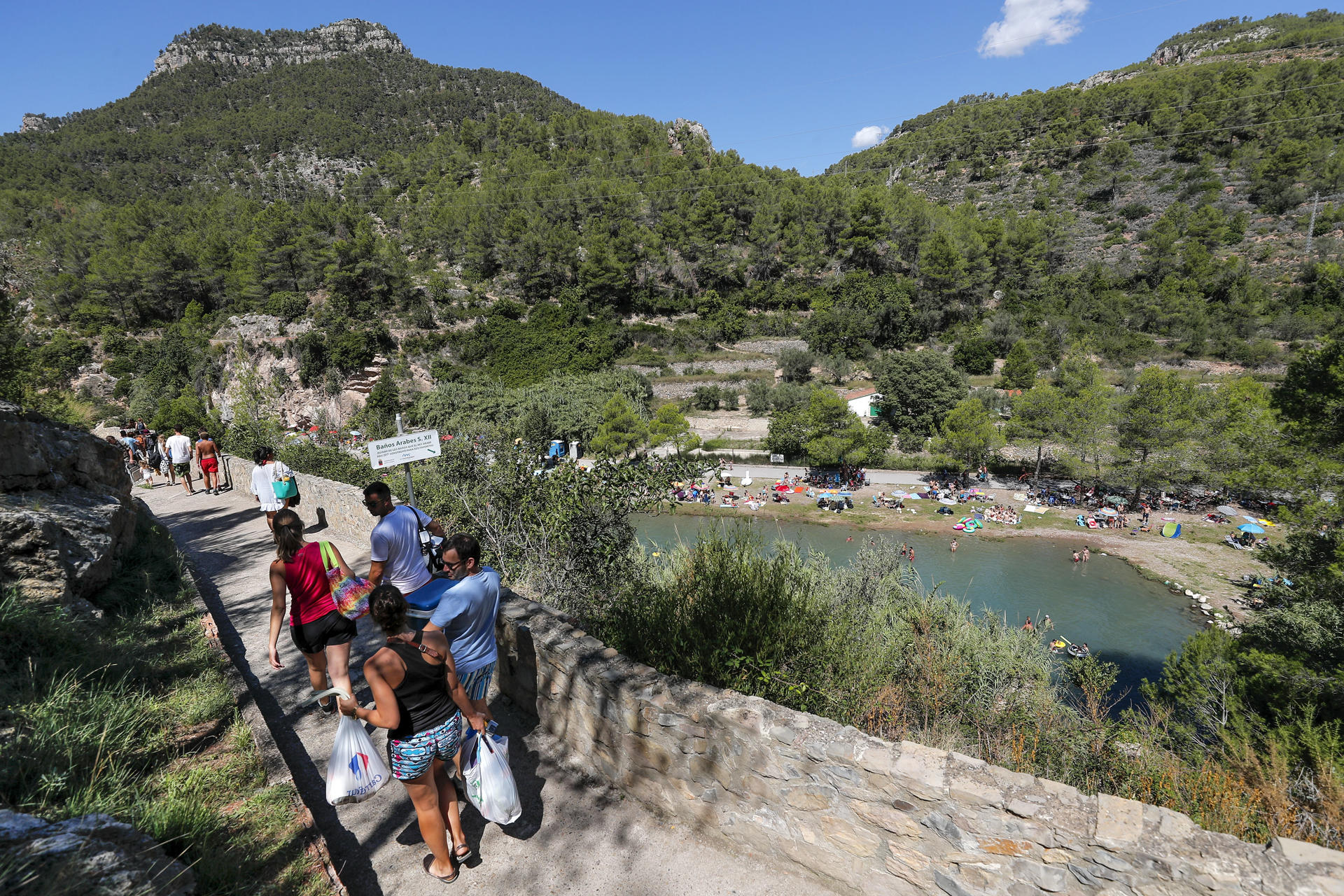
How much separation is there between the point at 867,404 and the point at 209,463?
1304 inches

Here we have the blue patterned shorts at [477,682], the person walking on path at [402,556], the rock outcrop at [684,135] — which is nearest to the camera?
→ the blue patterned shorts at [477,682]

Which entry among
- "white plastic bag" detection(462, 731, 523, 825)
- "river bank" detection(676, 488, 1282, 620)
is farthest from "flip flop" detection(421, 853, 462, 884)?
"river bank" detection(676, 488, 1282, 620)

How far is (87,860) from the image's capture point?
1684 millimetres

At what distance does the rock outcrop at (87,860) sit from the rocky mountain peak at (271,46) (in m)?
158

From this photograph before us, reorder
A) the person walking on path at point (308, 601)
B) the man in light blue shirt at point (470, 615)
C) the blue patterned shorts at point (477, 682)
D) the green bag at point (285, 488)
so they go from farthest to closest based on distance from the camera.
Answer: the green bag at point (285, 488) → the person walking on path at point (308, 601) → the blue patterned shorts at point (477, 682) → the man in light blue shirt at point (470, 615)

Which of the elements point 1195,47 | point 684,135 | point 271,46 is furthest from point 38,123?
point 1195,47

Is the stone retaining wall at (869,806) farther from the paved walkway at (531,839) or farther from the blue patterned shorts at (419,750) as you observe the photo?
the blue patterned shorts at (419,750)

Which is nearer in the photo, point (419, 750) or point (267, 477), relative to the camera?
point (419, 750)

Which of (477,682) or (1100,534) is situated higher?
(477,682)

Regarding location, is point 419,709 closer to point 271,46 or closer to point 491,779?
point 491,779

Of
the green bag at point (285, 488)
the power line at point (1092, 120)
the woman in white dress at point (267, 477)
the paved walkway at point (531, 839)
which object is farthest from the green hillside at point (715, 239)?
the paved walkway at point (531, 839)

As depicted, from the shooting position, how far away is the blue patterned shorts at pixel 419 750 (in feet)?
8.13

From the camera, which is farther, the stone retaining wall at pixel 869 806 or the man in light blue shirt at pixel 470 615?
the man in light blue shirt at pixel 470 615

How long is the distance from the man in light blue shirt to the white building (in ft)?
114
